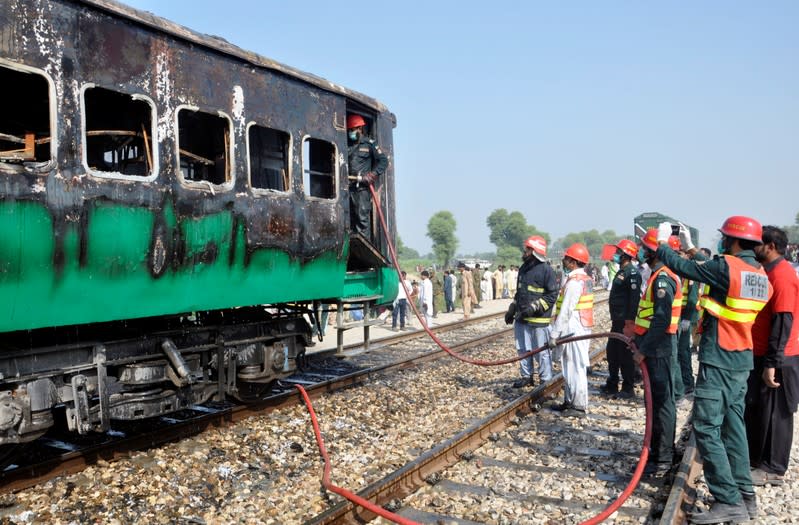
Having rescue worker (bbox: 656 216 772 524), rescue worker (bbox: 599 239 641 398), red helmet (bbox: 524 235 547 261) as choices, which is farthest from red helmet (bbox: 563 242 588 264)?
rescue worker (bbox: 656 216 772 524)

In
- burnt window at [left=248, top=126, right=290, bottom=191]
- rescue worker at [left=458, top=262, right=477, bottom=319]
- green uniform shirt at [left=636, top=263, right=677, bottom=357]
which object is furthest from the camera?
rescue worker at [left=458, top=262, right=477, bottom=319]

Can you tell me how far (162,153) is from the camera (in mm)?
5383

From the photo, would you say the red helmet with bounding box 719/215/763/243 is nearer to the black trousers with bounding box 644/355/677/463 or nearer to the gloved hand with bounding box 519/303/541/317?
the black trousers with bounding box 644/355/677/463

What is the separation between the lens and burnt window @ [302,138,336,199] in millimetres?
7316

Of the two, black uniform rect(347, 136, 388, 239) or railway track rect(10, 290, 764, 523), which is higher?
black uniform rect(347, 136, 388, 239)

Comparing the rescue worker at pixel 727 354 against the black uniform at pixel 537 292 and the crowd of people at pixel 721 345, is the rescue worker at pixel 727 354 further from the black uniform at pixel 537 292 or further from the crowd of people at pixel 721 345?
the black uniform at pixel 537 292

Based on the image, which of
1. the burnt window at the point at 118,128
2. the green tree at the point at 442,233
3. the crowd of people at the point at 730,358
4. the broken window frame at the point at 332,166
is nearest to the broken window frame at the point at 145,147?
the burnt window at the point at 118,128

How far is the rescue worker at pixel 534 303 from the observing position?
28.3 ft

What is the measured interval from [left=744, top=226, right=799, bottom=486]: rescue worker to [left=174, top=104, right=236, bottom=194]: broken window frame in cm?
468

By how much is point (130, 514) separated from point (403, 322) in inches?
523

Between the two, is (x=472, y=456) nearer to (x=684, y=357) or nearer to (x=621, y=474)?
(x=621, y=474)

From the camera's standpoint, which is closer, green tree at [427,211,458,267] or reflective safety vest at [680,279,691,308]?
reflective safety vest at [680,279,691,308]

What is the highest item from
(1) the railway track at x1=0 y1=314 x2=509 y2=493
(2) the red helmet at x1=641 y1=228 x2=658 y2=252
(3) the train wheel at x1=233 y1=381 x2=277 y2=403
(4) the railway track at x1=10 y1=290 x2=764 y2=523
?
(2) the red helmet at x1=641 y1=228 x2=658 y2=252

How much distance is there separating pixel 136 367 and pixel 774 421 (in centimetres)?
549
